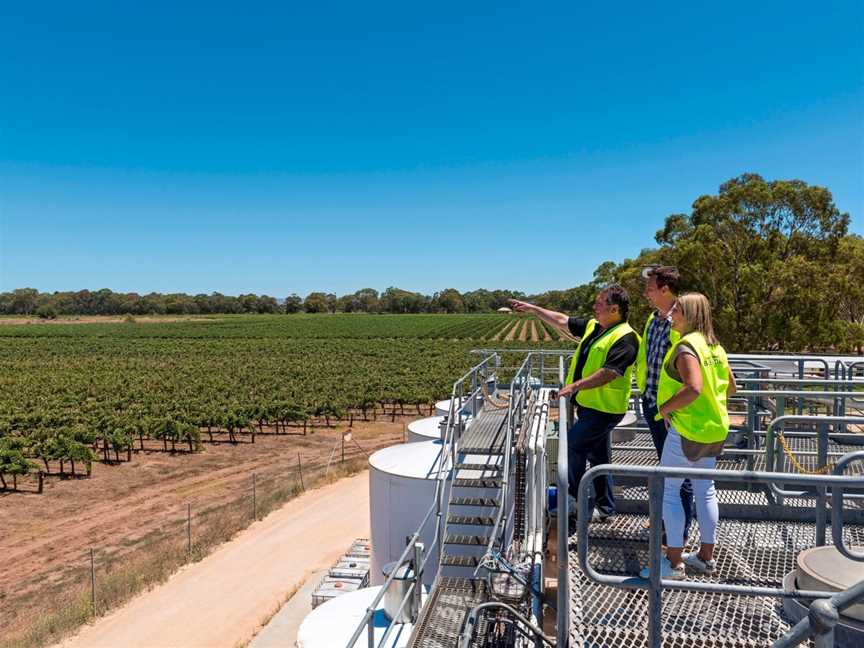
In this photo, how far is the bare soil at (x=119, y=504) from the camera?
15508 millimetres

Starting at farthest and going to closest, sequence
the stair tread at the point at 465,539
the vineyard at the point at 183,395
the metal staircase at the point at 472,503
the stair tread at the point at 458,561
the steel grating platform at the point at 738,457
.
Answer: the vineyard at the point at 183,395 → the steel grating platform at the point at 738,457 → the stair tread at the point at 465,539 → the metal staircase at the point at 472,503 → the stair tread at the point at 458,561

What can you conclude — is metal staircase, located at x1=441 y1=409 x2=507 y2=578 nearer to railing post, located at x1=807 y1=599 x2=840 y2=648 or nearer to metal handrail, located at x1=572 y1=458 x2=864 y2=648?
metal handrail, located at x1=572 y1=458 x2=864 y2=648

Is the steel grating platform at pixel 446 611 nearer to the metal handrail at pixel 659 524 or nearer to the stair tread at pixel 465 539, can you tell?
the stair tread at pixel 465 539

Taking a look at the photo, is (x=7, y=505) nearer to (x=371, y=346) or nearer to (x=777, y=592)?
(x=777, y=592)

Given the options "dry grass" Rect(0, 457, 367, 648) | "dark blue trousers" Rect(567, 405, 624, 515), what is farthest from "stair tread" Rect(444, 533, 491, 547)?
"dry grass" Rect(0, 457, 367, 648)

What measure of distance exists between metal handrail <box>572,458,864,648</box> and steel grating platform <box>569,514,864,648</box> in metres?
0.72

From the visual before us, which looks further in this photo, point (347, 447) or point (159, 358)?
point (159, 358)

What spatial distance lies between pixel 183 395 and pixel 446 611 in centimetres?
3664

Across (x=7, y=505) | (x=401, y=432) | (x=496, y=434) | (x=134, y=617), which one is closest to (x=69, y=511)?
(x=7, y=505)

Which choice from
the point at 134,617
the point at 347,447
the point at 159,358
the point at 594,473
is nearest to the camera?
the point at 594,473

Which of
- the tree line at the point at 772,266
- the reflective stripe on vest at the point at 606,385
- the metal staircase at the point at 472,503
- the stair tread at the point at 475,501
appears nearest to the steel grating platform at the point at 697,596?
the reflective stripe on vest at the point at 606,385

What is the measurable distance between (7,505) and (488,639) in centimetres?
2265

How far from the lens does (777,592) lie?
9.06ft

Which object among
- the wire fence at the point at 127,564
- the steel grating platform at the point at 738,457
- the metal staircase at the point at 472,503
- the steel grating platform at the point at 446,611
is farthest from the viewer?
the wire fence at the point at 127,564
